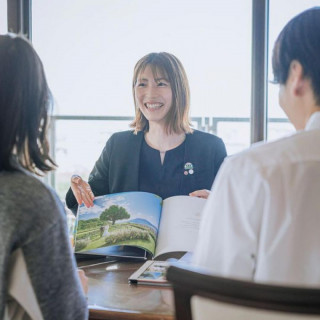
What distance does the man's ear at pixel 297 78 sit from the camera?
0.88m

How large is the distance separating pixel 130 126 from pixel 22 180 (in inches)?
49.9

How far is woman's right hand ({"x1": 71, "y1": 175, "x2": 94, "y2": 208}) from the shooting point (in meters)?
1.56

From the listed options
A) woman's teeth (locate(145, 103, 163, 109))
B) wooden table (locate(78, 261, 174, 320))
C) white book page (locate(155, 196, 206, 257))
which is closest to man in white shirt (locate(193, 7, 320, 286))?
wooden table (locate(78, 261, 174, 320))

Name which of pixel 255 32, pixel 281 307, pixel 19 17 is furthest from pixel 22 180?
pixel 19 17

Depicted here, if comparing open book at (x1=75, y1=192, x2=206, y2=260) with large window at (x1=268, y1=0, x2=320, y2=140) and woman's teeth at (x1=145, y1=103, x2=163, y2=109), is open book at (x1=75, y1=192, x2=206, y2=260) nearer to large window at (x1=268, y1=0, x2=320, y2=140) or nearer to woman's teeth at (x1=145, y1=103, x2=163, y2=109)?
woman's teeth at (x1=145, y1=103, x2=163, y2=109)

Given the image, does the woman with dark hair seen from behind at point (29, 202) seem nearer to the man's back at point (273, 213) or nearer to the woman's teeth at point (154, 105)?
the man's back at point (273, 213)

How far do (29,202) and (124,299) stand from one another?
39 centimetres

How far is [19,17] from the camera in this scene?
8.53 feet

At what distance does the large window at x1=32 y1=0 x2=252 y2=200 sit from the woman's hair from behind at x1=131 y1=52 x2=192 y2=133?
42 cm

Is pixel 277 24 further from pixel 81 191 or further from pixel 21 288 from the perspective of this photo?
pixel 21 288

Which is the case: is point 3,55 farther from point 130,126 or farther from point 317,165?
point 130,126

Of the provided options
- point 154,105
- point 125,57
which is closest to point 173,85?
point 154,105

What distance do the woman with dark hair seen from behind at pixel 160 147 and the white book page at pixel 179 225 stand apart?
1.37 feet

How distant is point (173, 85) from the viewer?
2.00 m
